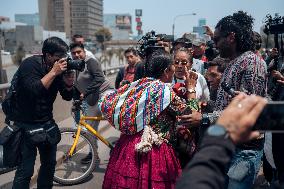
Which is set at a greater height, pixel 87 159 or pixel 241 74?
pixel 241 74

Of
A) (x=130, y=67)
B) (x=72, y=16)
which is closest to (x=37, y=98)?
(x=130, y=67)

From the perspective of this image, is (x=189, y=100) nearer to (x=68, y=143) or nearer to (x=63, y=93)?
(x=63, y=93)

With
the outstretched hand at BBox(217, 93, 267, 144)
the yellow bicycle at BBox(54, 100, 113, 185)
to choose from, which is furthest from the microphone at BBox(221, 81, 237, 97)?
the yellow bicycle at BBox(54, 100, 113, 185)

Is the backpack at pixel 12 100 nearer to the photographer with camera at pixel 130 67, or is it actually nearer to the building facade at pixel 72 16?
the photographer with camera at pixel 130 67

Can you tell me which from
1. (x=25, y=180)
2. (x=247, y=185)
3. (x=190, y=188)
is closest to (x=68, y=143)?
(x=25, y=180)

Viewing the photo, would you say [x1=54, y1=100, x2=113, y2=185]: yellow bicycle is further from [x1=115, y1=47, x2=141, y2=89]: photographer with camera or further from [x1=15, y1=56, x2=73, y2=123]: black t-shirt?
[x1=115, y1=47, x2=141, y2=89]: photographer with camera

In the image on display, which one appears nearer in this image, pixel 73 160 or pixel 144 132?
pixel 144 132

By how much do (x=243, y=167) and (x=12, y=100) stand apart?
214 cm

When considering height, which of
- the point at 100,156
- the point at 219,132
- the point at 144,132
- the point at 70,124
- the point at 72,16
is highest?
the point at 72,16

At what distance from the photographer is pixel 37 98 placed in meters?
3.12

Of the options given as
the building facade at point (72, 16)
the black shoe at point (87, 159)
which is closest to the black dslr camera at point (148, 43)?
the black shoe at point (87, 159)

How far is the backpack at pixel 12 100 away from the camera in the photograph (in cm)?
314

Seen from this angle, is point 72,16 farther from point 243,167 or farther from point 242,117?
point 242,117

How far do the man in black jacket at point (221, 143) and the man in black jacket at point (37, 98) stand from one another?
7.25 feet
